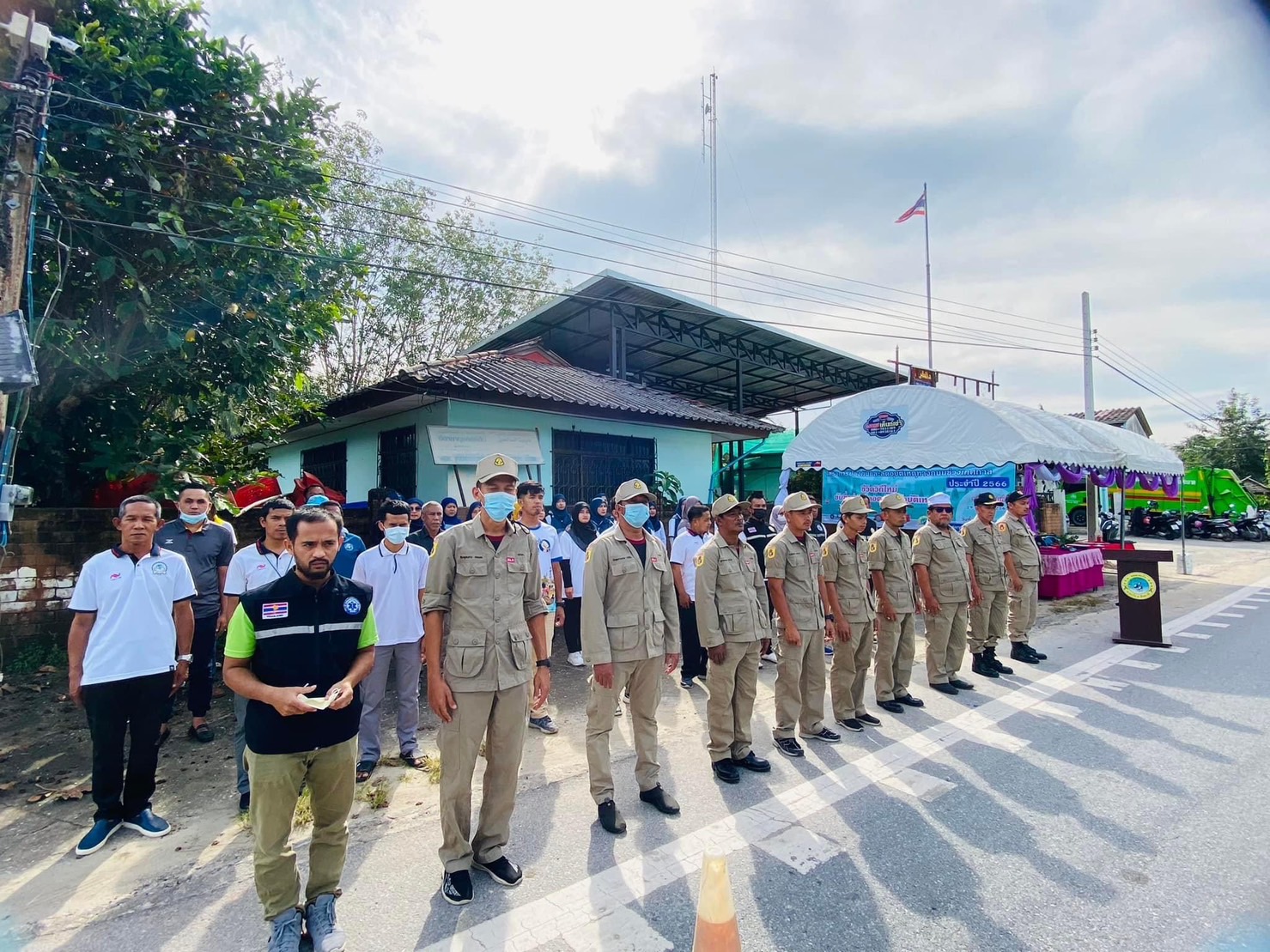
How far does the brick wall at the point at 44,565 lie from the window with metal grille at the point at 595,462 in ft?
19.0

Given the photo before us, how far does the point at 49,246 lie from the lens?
20.2 ft

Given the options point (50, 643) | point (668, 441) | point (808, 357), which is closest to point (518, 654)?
point (50, 643)

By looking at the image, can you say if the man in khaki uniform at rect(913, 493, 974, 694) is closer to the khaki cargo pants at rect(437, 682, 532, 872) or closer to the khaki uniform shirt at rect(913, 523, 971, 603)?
the khaki uniform shirt at rect(913, 523, 971, 603)

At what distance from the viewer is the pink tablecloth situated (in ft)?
36.3

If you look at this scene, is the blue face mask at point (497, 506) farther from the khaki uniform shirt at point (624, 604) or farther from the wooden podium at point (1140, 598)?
the wooden podium at point (1140, 598)

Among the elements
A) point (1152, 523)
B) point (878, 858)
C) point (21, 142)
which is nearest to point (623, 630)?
point (878, 858)

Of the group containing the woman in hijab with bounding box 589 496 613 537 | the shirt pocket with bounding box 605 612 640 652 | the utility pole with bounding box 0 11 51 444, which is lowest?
the shirt pocket with bounding box 605 612 640 652

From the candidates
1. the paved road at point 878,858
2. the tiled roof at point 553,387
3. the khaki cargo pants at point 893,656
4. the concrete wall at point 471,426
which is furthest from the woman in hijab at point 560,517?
the khaki cargo pants at point 893,656

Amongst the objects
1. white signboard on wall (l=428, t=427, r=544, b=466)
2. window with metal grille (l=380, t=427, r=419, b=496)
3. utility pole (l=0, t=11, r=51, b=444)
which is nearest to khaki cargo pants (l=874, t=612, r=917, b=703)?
white signboard on wall (l=428, t=427, r=544, b=466)

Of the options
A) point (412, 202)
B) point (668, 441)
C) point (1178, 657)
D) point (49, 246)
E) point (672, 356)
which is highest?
point (412, 202)

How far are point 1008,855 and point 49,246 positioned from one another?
905 cm

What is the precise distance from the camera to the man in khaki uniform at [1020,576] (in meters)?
7.06

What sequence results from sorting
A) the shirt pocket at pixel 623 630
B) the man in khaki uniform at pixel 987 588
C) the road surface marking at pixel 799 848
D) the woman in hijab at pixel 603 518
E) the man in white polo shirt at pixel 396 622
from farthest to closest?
the woman in hijab at pixel 603 518 → the man in khaki uniform at pixel 987 588 → the man in white polo shirt at pixel 396 622 → the shirt pocket at pixel 623 630 → the road surface marking at pixel 799 848

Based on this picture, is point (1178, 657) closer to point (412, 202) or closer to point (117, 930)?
point (117, 930)
